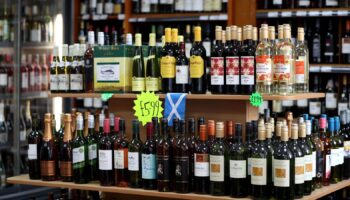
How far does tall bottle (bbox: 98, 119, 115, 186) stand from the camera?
3355 mm

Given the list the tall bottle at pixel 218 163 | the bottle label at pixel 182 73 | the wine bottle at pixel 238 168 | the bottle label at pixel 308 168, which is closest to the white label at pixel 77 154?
the bottle label at pixel 182 73

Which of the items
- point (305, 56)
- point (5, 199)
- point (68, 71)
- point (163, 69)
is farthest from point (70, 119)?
point (5, 199)

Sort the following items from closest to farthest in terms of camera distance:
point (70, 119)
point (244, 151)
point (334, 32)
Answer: point (244, 151), point (70, 119), point (334, 32)

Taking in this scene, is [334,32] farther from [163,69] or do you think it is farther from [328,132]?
[163,69]

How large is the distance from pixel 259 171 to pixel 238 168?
110 mm

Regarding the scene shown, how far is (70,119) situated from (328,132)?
1475 millimetres

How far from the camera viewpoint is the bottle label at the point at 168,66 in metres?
3.33

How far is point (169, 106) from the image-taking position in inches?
133

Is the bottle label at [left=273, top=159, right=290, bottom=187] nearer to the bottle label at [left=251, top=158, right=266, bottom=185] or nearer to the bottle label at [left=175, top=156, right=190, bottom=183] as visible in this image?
the bottle label at [left=251, top=158, right=266, bottom=185]

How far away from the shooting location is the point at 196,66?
3260 millimetres

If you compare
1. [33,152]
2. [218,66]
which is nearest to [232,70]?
[218,66]

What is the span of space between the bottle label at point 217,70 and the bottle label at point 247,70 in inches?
4.4

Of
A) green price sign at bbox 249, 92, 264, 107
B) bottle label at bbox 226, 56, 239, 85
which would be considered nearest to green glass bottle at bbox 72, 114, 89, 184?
bottle label at bbox 226, 56, 239, 85

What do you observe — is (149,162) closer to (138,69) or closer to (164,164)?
(164,164)
